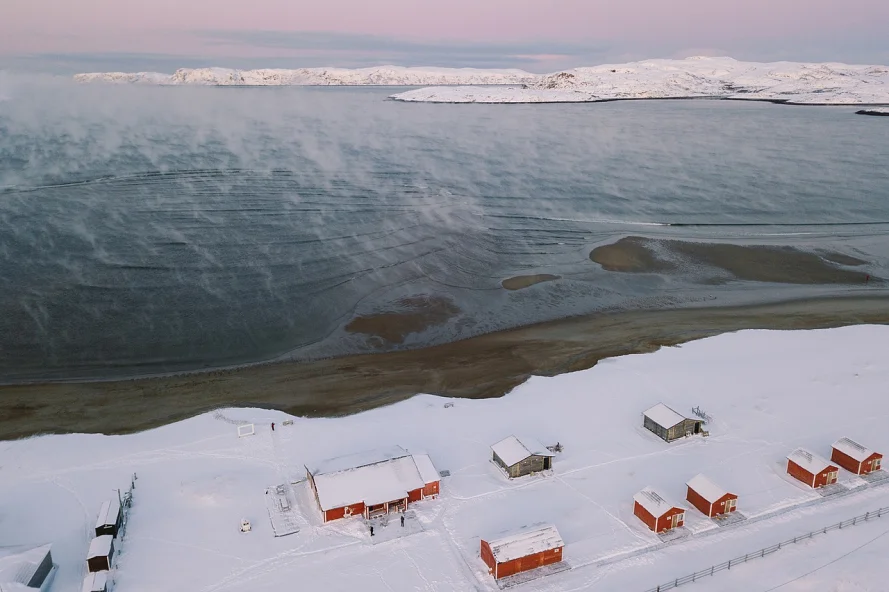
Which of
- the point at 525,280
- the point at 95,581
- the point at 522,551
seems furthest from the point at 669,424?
the point at 95,581

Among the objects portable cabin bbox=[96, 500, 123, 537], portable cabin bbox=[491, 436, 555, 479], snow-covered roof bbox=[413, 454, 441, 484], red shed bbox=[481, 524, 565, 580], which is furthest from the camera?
portable cabin bbox=[491, 436, 555, 479]

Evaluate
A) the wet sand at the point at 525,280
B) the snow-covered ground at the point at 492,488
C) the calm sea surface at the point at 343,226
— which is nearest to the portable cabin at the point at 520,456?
the snow-covered ground at the point at 492,488

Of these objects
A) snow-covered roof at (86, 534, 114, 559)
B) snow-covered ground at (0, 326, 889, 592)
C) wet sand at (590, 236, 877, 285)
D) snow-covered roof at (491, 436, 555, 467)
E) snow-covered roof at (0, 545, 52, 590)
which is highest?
wet sand at (590, 236, 877, 285)

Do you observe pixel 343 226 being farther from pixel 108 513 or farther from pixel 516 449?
pixel 108 513

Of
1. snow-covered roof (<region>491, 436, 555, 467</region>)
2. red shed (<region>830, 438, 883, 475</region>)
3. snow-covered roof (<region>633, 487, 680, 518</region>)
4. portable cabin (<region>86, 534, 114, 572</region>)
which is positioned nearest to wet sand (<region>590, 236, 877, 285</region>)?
red shed (<region>830, 438, 883, 475</region>)

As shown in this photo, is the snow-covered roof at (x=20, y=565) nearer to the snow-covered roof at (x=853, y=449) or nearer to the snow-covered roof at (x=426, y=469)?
the snow-covered roof at (x=426, y=469)

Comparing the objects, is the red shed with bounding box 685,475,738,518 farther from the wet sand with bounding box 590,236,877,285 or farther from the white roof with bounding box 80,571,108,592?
the wet sand with bounding box 590,236,877,285

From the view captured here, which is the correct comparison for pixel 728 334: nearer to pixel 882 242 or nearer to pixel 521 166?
pixel 882 242
